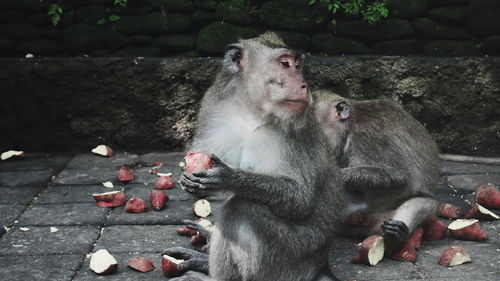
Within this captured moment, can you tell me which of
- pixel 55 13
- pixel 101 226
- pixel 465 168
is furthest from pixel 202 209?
pixel 55 13

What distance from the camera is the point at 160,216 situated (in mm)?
5758

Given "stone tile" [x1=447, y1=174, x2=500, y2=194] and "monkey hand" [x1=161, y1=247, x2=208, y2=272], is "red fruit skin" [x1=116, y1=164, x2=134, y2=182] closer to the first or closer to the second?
"monkey hand" [x1=161, y1=247, x2=208, y2=272]

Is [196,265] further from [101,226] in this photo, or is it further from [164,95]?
[164,95]

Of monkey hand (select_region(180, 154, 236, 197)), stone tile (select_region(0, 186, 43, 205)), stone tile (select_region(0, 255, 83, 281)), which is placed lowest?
stone tile (select_region(0, 186, 43, 205))

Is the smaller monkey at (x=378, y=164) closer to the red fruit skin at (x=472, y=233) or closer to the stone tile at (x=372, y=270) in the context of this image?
the red fruit skin at (x=472, y=233)

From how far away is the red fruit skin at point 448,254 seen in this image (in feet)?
15.8

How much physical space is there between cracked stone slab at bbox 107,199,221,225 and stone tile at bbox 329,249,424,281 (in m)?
1.13

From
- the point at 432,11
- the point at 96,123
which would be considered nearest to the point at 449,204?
the point at 432,11

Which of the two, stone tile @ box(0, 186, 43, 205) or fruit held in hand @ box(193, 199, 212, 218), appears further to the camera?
stone tile @ box(0, 186, 43, 205)

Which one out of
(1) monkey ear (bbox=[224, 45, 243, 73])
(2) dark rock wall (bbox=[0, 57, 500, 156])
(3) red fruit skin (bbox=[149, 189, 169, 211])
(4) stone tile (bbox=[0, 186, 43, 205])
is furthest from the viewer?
(2) dark rock wall (bbox=[0, 57, 500, 156])

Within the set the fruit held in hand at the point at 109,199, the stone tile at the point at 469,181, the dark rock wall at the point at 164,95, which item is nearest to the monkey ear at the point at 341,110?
the stone tile at the point at 469,181

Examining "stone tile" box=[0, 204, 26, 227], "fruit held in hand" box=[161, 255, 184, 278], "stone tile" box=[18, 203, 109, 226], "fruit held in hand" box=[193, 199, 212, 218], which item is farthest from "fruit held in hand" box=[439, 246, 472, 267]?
"stone tile" box=[0, 204, 26, 227]

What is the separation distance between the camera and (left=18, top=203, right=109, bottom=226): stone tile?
5625 millimetres

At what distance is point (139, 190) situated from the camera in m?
6.41
